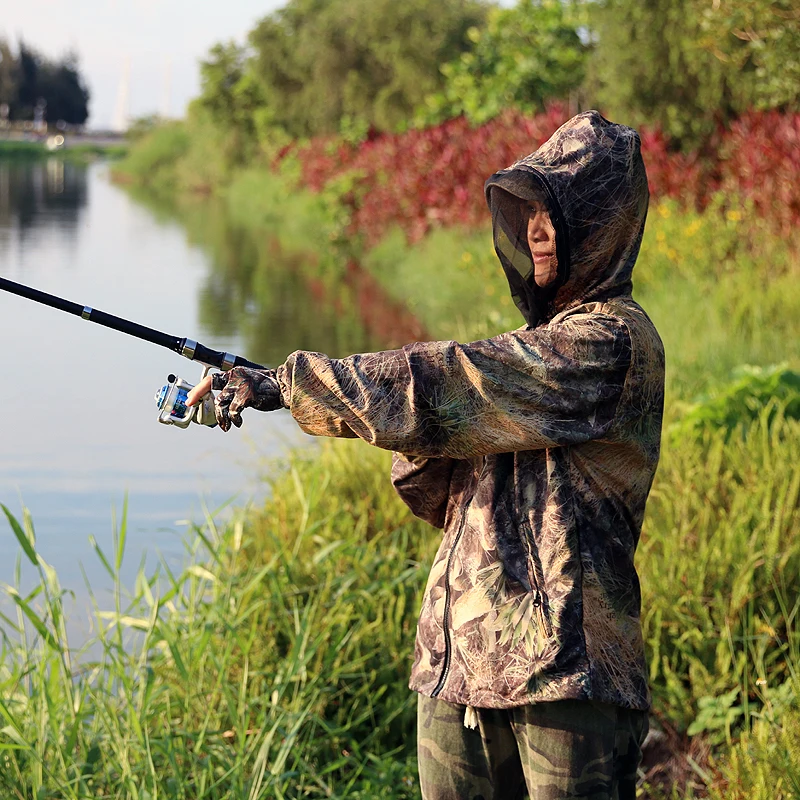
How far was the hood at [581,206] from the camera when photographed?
227cm

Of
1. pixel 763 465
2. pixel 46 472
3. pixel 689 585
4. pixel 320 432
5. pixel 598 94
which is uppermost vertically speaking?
pixel 598 94

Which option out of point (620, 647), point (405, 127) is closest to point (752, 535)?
point (620, 647)

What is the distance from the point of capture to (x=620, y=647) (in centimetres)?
228

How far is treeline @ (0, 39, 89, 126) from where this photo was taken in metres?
113

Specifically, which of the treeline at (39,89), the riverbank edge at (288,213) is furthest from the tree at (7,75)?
the riverbank edge at (288,213)

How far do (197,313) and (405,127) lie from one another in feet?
31.3

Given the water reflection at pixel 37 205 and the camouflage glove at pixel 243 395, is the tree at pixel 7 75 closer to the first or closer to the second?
the water reflection at pixel 37 205

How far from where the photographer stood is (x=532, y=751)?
7.38 feet

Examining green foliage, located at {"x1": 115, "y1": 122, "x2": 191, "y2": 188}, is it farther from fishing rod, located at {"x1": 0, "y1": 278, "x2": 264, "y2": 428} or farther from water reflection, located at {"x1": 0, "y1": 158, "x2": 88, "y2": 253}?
fishing rod, located at {"x1": 0, "y1": 278, "x2": 264, "y2": 428}

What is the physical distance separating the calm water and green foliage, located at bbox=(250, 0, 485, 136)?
411cm

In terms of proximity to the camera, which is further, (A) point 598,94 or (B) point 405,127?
(B) point 405,127

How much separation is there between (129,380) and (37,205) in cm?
2656

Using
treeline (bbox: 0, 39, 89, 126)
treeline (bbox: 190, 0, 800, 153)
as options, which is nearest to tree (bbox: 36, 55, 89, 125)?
treeline (bbox: 0, 39, 89, 126)

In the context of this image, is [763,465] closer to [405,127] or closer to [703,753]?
[703,753]
